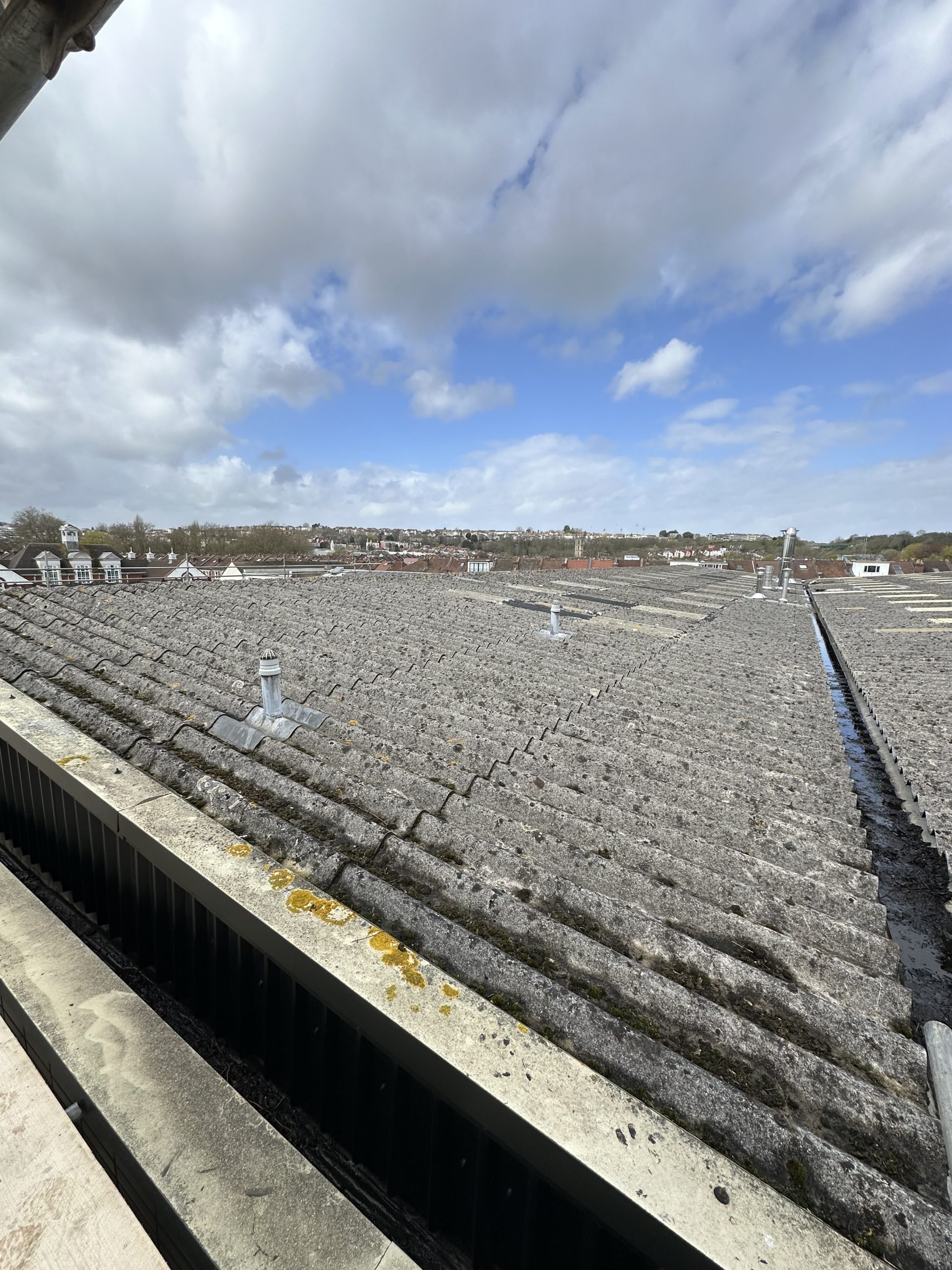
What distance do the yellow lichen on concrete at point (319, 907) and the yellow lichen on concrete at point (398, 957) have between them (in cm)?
13

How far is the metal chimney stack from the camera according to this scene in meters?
3.88

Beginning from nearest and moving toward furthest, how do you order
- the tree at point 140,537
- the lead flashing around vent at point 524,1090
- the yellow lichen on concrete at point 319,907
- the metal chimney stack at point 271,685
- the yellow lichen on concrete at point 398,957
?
the lead flashing around vent at point 524,1090 → the yellow lichen on concrete at point 398,957 → the yellow lichen on concrete at point 319,907 → the metal chimney stack at point 271,685 → the tree at point 140,537

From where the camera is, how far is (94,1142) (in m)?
1.72

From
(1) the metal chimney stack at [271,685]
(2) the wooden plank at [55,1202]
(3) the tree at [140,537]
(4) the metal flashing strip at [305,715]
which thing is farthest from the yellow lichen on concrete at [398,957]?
(3) the tree at [140,537]

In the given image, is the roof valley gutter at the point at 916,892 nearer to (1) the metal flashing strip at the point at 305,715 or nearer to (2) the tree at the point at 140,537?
(1) the metal flashing strip at the point at 305,715

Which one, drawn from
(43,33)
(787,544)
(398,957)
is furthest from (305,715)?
(787,544)

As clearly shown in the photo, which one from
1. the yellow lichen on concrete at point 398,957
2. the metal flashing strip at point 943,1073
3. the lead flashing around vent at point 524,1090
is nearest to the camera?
the lead flashing around vent at point 524,1090

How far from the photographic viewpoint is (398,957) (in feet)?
5.79

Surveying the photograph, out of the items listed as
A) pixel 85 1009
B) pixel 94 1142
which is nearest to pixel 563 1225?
pixel 94 1142

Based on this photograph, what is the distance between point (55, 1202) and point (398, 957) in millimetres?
1021

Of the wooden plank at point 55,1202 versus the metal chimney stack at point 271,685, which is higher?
the metal chimney stack at point 271,685

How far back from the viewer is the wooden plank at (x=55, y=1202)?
1248 millimetres

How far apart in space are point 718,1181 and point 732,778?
2649mm

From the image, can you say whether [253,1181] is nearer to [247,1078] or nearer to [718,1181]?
[247,1078]
